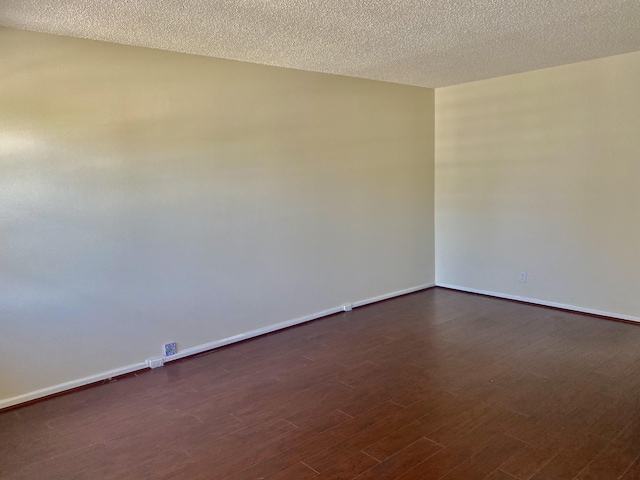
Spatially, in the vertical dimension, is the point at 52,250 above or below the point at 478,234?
above

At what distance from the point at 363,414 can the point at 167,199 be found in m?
2.12

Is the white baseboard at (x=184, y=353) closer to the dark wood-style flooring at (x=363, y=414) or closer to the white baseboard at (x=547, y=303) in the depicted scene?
the dark wood-style flooring at (x=363, y=414)

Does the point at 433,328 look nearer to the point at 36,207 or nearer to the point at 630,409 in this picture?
the point at 630,409


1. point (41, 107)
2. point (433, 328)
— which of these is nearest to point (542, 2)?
point (433, 328)

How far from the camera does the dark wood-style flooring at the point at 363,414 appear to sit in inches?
84.2

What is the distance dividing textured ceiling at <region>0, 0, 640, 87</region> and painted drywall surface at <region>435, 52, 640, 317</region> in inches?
18.8

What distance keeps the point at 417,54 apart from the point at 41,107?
284 centimetres

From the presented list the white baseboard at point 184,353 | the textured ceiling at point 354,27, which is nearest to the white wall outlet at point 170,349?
the white baseboard at point 184,353

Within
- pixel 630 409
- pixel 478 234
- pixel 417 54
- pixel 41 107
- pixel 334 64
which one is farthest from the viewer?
pixel 478 234

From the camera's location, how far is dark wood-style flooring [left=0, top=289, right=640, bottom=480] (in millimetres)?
Answer: 2139

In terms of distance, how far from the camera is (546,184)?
174 inches

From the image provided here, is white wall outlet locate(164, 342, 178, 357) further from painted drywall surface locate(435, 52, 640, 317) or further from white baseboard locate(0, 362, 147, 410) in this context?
painted drywall surface locate(435, 52, 640, 317)

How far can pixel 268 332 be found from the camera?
13.3ft

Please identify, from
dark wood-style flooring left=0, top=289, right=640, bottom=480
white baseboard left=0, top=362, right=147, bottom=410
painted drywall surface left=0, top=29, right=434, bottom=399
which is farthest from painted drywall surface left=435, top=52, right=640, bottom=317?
white baseboard left=0, top=362, right=147, bottom=410
